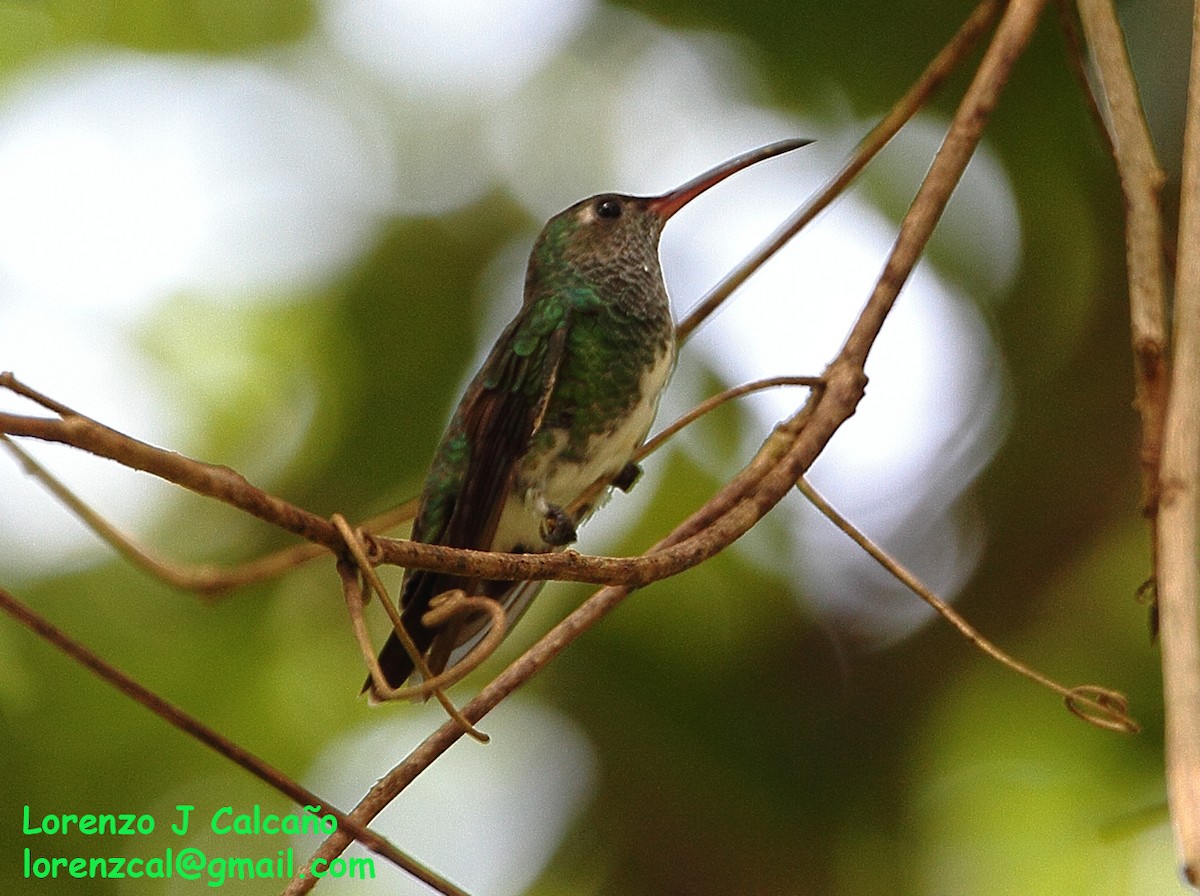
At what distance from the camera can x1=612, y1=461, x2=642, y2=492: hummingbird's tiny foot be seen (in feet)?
8.68

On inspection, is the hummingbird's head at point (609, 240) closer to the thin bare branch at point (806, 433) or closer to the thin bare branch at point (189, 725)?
the thin bare branch at point (806, 433)

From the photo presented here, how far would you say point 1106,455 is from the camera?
3238 millimetres

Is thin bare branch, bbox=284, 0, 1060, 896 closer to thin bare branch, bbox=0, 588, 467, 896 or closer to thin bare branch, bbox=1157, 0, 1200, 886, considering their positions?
thin bare branch, bbox=0, 588, 467, 896

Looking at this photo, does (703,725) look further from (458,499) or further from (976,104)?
(976,104)

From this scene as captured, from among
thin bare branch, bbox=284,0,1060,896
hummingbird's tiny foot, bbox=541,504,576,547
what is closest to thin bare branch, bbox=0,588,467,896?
thin bare branch, bbox=284,0,1060,896

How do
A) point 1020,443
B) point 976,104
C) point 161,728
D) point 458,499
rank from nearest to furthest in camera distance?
point 976,104, point 458,499, point 161,728, point 1020,443

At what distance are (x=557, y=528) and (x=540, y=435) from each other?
0.20 m

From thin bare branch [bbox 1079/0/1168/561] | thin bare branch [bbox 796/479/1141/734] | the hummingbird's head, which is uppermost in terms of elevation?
the hummingbird's head

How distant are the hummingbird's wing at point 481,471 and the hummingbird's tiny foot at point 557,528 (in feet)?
0.32

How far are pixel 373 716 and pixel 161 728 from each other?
22.3 inches

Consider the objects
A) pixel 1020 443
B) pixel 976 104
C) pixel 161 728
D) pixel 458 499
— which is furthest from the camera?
pixel 1020 443

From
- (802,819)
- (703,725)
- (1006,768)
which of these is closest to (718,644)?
(703,725)

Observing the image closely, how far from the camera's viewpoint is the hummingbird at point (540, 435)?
247cm

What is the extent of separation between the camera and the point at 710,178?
9.28ft
